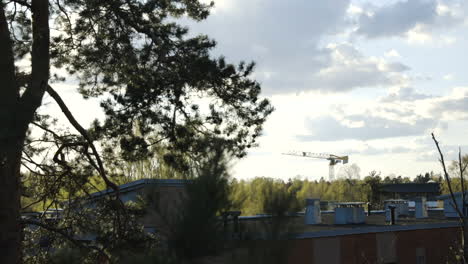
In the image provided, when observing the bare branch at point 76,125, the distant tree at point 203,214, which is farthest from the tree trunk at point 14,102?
the distant tree at point 203,214

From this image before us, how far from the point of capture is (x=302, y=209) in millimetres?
5137

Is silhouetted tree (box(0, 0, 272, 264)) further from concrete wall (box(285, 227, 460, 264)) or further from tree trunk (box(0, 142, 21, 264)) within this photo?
concrete wall (box(285, 227, 460, 264))

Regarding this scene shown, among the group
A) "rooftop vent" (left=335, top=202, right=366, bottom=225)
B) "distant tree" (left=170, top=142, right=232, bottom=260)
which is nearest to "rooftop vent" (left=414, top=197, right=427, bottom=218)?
"rooftop vent" (left=335, top=202, right=366, bottom=225)

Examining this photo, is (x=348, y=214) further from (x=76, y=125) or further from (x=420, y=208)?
(x=76, y=125)

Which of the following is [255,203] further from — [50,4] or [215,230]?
[50,4]

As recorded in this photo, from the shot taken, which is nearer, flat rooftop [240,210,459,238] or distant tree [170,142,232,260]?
distant tree [170,142,232,260]

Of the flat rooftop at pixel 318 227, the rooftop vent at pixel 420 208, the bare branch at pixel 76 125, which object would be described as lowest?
the flat rooftop at pixel 318 227

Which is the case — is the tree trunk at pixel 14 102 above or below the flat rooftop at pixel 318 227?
above

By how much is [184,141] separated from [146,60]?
1.91 meters

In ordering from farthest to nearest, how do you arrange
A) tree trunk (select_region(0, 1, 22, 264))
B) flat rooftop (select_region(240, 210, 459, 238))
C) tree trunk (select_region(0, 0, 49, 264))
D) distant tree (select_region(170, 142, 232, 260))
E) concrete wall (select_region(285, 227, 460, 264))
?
1. concrete wall (select_region(285, 227, 460, 264))
2. tree trunk (select_region(0, 1, 22, 264))
3. tree trunk (select_region(0, 0, 49, 264))
4. flat rooftop (select_region(240, 210, 459, 238))
5. distant tree (select_region(170, 142, 232, 260))

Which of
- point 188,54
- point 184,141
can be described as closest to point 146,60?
point 188,54

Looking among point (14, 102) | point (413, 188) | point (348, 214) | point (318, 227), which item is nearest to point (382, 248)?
point (348, 214)

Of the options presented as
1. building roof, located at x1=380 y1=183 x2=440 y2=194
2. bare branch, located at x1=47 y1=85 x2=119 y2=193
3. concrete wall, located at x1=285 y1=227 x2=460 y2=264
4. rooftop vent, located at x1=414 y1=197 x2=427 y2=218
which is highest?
building roof, located at x1=380 y1=183 x2=440 y2=194

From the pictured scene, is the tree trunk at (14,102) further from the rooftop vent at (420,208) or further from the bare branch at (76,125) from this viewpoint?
the rooftop vent at (420,208)
